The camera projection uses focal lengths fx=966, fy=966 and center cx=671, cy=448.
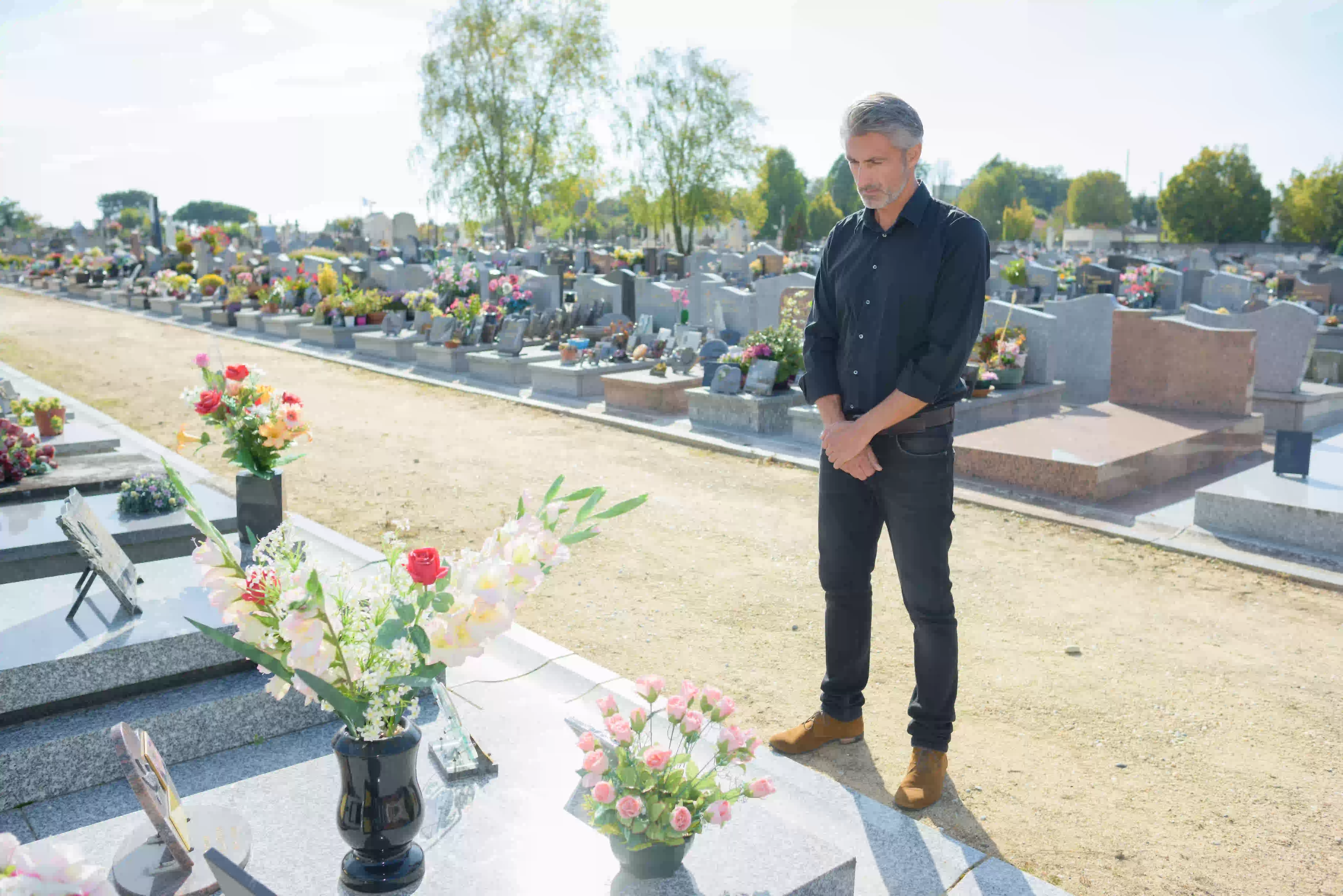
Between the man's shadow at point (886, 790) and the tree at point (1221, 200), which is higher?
the tree at point (1221, 200)

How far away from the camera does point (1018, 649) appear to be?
4434 mm

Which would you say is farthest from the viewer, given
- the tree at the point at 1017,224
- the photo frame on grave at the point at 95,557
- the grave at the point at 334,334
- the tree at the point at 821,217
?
the tree at the point at 1017,224

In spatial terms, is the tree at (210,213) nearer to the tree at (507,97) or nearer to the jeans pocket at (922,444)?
the tree at (507,97)

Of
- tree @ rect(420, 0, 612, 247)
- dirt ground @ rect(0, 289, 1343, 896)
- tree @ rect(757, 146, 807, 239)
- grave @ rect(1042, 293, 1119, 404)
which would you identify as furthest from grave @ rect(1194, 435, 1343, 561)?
tree @ rect(757, 146, 807, 239)

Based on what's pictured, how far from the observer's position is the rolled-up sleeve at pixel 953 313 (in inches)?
109

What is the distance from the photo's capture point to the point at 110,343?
17.4 meters

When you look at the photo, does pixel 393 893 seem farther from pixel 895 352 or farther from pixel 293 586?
pixel 895 352

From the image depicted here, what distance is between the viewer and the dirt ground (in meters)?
3.02

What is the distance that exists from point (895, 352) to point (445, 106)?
3485 cm

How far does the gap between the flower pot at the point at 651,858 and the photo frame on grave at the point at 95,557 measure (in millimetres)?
2181

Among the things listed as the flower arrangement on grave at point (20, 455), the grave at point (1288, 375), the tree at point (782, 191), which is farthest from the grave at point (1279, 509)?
the tree at point (782, 191)

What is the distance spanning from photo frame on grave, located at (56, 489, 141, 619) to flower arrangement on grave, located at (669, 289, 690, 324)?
10.6 m

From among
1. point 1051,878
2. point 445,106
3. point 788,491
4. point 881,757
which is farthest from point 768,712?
point 445,106

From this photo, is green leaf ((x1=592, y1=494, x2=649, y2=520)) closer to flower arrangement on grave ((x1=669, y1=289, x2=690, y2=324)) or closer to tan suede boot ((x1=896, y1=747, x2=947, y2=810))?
tan suede boot ((x1=896, y1=747, x2=947, y2=810))
